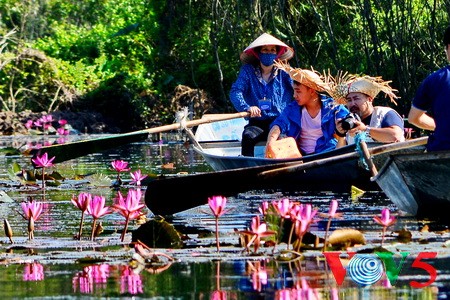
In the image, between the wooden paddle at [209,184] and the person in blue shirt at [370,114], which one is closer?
the wooden paddle at [209,184]

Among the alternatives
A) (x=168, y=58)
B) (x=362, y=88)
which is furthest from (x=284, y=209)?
(x=168, y=58)

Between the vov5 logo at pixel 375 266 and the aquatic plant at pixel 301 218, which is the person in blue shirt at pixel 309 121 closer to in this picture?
the vov5 logo at pixel 375 266

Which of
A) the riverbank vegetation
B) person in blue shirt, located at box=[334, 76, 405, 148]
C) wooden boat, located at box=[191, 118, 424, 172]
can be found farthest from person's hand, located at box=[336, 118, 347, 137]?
the riverbank vegetation

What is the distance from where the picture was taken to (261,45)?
11852mm

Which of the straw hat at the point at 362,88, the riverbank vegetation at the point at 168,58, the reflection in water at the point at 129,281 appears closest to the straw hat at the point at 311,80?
the straw hat at the point at 362,88

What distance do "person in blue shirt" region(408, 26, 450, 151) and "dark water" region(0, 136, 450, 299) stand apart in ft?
1.65

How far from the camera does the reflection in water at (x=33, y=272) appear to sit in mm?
5105

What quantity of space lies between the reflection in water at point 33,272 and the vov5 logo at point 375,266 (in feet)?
4.07

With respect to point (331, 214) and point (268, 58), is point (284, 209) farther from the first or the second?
point (268, 58)

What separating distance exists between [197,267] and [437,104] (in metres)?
2.50

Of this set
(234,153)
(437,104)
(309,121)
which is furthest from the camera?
(234,153)

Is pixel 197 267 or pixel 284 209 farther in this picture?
pixel 284 209

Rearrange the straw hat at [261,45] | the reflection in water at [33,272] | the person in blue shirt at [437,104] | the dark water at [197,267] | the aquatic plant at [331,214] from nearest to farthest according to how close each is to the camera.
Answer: the dark water at [197,267], the reflection in water at [33,272], the aquatic plant at [331,214], the person in blue shirt at [437,104], the straw hat at [261,45]

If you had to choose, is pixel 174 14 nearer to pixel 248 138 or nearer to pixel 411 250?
pixel 248 138
